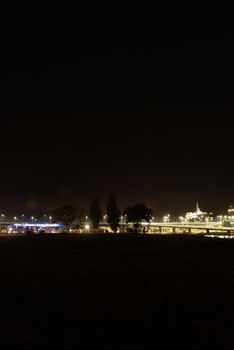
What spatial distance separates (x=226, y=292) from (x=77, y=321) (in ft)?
21.9

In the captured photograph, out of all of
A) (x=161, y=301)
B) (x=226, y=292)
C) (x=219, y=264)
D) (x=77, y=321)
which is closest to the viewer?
(x=77, y=321)

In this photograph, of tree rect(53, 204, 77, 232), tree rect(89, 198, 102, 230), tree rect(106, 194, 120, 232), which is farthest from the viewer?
tree rect(53, 204, 77, 232)

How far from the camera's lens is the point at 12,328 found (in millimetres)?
10312

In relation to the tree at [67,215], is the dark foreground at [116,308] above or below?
below

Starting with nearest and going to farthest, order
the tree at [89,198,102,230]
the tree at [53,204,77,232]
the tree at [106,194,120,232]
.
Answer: the tree at [106,194,120,232] < the tree at [89,198,102,230] < the tree at [53,204,77,232]

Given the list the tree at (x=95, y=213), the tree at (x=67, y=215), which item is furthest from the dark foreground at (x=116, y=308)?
the tree at (x=67, y=215)

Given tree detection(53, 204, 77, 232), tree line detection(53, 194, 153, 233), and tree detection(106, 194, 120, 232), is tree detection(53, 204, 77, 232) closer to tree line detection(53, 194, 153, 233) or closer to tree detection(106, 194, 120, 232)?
tree line detection(53, 194, 153, 233)

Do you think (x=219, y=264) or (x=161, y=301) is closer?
(x=161, y=301)

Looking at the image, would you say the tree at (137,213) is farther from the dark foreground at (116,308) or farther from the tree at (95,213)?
the dark foreground at (116,308)

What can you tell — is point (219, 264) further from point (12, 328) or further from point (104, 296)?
point (12, 328)

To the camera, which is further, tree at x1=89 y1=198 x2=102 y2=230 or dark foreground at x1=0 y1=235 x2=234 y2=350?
tree at x1=89 y1=198 x2=102 y2=230

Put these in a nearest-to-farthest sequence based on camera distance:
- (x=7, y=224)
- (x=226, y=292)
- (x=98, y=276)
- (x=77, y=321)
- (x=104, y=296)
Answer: (x=77, y=321) → (x=104, y=296) → (x=226, y=292) → (x=98, y=276) → (x=7, y=224)

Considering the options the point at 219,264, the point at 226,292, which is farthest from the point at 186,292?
the point at 219,264

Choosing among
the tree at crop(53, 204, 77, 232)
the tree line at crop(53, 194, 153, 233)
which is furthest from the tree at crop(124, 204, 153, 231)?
the tree at crop(53, 204, 77, 232)
